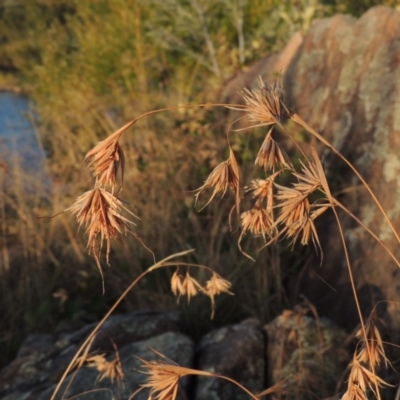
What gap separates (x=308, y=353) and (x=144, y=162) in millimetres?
2570

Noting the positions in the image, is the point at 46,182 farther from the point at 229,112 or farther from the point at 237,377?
the point at 237,377

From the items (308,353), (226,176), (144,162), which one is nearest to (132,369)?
(308,353)

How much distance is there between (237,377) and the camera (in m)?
3.07

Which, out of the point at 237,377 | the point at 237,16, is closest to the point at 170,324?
the point at 237,377

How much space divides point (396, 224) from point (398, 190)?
166mm

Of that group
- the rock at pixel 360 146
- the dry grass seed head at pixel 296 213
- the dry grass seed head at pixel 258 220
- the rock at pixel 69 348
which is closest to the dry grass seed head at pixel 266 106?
the dry grass seed head at pixel 296 213

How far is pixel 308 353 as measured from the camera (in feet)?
10.3

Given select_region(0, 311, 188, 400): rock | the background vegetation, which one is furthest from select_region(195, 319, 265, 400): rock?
the background vegetation

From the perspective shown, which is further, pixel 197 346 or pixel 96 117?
pixel 96 117

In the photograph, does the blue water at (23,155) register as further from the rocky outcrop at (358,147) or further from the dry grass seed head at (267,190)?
the dry grass seed head at (267,190)

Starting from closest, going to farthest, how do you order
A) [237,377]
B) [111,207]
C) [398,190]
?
1. [111,207]
2. [237,377]
3. [398,190]

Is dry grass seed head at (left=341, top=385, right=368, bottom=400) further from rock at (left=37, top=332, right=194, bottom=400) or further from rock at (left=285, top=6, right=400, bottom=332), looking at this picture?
rock at (left=285, top=6, right=400, bottom=332)

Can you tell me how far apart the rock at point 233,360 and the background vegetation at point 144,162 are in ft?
1.19

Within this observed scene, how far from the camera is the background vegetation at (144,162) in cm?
414
